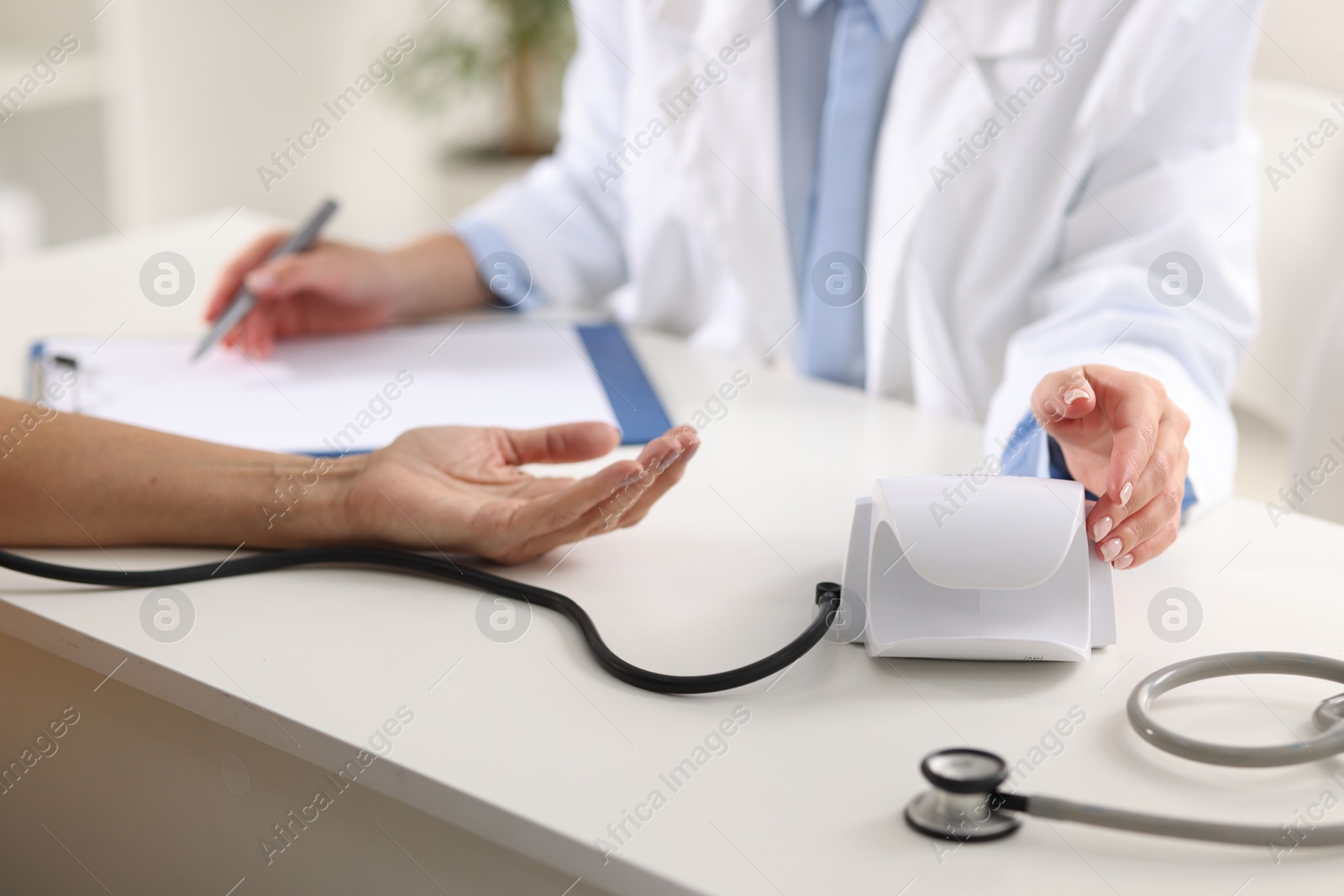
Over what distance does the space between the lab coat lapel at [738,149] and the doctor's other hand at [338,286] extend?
250 millimetres

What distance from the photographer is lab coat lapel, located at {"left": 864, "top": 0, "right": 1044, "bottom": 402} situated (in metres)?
1.00

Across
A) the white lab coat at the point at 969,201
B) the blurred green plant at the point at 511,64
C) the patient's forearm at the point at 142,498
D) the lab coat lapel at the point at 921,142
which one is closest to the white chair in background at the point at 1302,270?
the white lab coat at the point at 969,201

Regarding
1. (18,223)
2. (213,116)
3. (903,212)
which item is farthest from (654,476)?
(213,116)

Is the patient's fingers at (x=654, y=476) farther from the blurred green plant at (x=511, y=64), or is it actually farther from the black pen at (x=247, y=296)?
the blurred green plant at (x=511, y=64)

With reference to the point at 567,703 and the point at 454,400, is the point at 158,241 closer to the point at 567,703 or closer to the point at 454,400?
the point at 454,400

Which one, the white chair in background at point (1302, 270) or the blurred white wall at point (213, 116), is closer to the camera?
the white chair in background at point (1302, 270)

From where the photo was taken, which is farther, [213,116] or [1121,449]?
[213,116]

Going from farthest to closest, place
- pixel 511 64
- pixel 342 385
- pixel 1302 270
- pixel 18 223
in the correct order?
pixel 511 64 → pixel 18 223 → pixel 1302 270 → pixel 342 385

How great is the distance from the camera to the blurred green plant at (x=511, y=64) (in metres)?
2.81

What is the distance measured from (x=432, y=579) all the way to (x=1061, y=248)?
663mm

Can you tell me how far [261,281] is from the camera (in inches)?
40.0

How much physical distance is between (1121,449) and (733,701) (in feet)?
0.85

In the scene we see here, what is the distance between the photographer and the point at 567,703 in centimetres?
55

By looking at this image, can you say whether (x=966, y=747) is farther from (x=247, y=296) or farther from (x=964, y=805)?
(x=247, y=296)
